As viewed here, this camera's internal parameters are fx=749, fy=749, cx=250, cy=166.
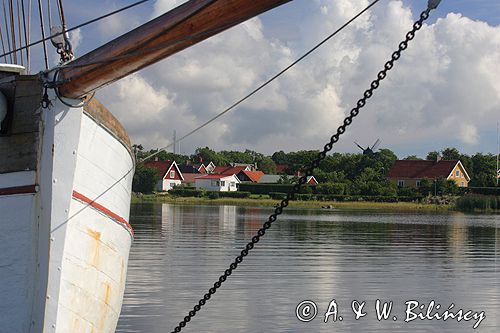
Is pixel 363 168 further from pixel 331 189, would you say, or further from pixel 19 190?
pixel 19 190

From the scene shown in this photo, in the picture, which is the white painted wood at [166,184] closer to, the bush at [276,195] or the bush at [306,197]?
the bush at [276,195]

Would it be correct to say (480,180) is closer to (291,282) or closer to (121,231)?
(291,282)

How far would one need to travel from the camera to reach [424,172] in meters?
92.9

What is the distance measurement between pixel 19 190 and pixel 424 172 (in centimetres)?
8984

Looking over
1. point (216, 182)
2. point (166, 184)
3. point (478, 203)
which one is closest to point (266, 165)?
point (216, 182)

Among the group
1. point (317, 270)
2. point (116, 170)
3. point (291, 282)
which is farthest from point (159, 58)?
point (317, 270)

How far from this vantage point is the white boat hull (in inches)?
241

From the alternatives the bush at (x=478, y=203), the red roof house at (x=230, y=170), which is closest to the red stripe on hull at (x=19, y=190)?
the bush at (x=478, y=203)

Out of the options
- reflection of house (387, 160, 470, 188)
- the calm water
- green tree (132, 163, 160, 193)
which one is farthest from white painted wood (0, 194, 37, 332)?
reflection of house (387, 160, 470, 188)

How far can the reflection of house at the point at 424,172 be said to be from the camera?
90.9m

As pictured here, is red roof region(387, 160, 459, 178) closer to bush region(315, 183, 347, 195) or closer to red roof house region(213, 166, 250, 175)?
bush region(315, 183, 347, 195)

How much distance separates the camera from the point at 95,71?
19.2 ft

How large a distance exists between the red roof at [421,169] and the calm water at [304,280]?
6131 cm

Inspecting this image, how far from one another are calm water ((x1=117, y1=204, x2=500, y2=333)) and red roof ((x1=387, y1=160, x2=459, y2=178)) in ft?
201
